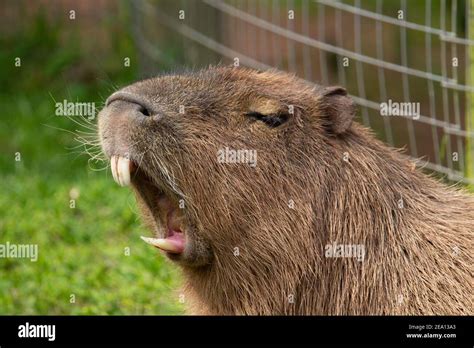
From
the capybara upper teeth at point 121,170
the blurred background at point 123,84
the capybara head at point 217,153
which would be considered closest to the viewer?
the capybara upper teeth at point 121,170

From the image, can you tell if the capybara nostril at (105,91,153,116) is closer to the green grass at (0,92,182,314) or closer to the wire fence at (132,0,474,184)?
the green grass at (0,92,182,314)

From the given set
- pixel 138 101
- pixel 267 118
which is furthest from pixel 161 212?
pixel 267 118

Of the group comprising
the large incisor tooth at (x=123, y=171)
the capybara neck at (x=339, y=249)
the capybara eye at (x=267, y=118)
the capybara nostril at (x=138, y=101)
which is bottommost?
the capybara neck at (x=339, y=249)

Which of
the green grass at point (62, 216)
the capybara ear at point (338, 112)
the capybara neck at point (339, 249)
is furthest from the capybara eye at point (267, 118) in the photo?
the green grass at point (62, 216)

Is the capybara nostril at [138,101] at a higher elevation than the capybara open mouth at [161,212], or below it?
higher

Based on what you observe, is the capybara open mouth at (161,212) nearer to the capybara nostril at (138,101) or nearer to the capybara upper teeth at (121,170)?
the capybara upper teeth at (121,170)

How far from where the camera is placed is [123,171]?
4730 millimetres

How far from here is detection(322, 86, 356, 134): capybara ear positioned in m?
5.21

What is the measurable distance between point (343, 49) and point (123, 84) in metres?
3.16

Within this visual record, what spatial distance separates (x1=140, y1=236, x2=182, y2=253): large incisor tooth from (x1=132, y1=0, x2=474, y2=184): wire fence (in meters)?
3.68

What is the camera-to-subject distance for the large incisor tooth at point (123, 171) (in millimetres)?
4711

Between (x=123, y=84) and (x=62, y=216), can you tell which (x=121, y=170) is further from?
(x=123, y=84)

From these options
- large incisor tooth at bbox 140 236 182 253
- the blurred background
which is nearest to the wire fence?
the blurred background

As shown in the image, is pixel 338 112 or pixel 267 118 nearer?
pixel 267 118
